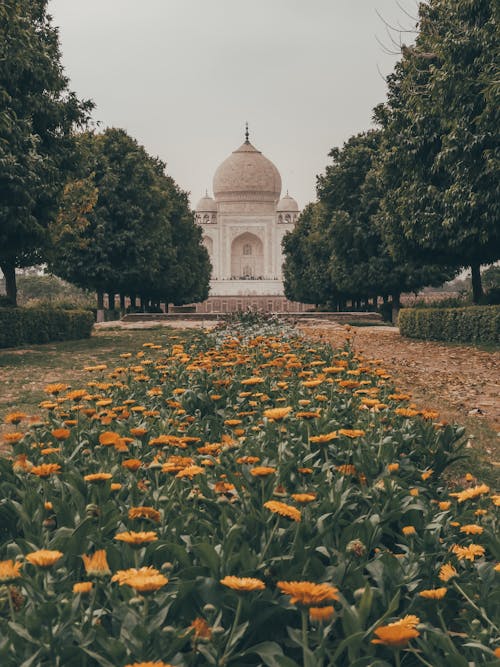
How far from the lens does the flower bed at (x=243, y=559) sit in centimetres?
183

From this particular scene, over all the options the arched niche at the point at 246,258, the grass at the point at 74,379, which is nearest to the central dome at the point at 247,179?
the arched niche at the point at 246,258

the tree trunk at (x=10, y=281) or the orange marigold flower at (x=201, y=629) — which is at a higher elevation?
the tree trunk at (x=10, y=281)

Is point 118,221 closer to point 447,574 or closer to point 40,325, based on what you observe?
point 40,325

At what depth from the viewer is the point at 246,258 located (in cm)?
8362

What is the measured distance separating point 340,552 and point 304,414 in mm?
852

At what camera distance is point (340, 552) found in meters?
2.50

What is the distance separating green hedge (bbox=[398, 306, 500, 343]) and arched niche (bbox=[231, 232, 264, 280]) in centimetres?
6306

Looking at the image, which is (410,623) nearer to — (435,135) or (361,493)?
(361,493)

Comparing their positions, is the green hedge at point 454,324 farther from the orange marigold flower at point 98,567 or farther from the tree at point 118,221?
the orange marigold flower at point 98,567

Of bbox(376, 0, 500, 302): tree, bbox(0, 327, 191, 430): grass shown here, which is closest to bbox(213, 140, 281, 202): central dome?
bbox(376, 0, 500, 302): tree

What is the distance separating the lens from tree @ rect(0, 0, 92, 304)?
42.0ft

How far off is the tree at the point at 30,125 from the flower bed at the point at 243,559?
1052cm

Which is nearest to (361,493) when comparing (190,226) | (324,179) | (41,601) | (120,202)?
(41,601)

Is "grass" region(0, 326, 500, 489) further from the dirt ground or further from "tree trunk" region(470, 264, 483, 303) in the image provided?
"tree trunk" region(470, 264, 483, 303)
